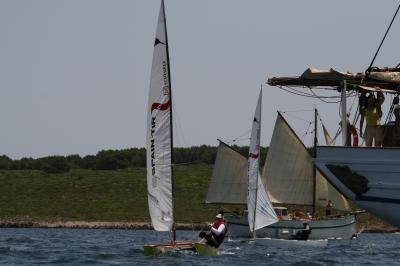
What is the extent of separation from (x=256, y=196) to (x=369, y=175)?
30.6 m

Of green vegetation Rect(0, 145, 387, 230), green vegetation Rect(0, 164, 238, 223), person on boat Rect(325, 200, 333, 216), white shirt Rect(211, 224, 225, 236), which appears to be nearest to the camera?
white shirt Rect(211, 224, 225, 236)

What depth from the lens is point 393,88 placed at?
5456 cm

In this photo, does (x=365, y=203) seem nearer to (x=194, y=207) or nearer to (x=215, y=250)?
(x=215, y=250)

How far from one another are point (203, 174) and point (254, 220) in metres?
93.7

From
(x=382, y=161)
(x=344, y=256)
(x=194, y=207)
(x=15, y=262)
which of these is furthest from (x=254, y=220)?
(x=194, y=207)

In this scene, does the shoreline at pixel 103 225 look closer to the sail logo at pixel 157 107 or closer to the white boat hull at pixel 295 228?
the white boat hull at pixel 295 228

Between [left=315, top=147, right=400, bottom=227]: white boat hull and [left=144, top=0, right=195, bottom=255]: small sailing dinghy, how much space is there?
799cm

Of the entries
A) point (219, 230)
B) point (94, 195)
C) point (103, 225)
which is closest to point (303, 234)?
point (219, 230)

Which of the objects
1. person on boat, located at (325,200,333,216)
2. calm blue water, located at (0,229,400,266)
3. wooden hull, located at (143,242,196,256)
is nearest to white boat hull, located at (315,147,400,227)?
calm blue water, located at (0,229,400,266)

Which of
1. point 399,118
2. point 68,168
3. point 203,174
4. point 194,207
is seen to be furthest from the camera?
point 68,168

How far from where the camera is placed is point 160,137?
55156 mm

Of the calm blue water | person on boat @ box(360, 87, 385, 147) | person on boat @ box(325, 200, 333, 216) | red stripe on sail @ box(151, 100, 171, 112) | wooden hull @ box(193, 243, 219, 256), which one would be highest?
red stripe on sail @ box(151, 100, 171, 112)

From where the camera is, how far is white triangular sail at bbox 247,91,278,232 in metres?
80.2

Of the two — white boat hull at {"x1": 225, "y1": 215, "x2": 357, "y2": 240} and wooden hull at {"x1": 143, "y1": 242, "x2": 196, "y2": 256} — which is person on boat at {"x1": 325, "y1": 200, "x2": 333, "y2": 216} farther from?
wooden hull at {"x1": 143, "y1": 242, "x2": 196, "y2": 256}
